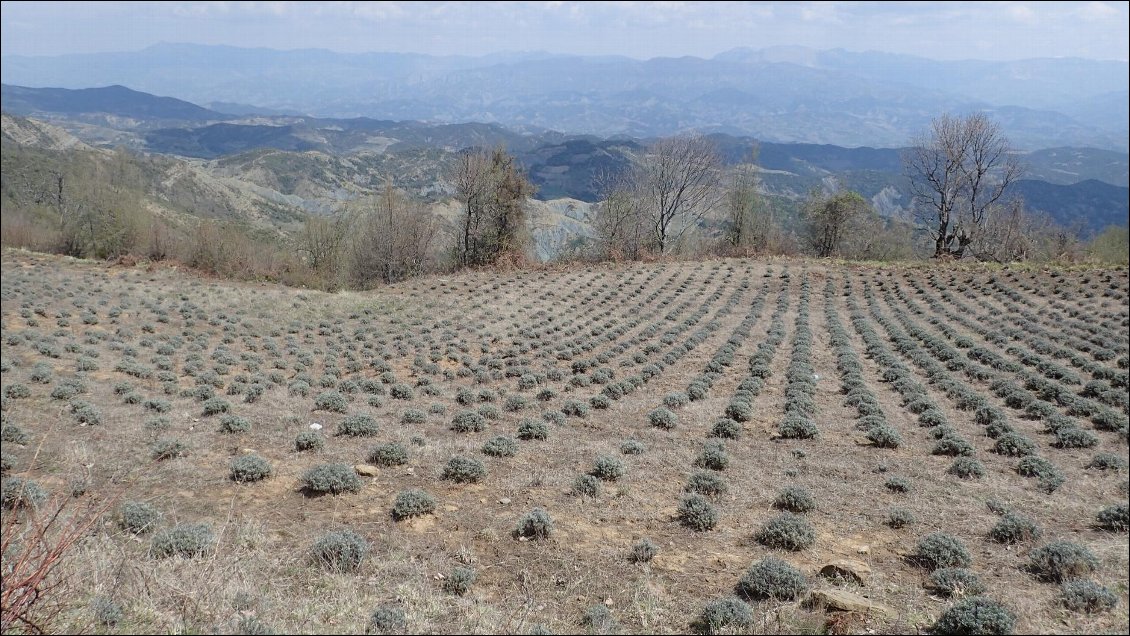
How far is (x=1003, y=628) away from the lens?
4266mm

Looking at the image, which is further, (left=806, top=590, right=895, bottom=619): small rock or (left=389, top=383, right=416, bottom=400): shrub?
(left=389, top=383, right=416, bottom=400): shrub

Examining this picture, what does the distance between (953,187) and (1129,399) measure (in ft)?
115

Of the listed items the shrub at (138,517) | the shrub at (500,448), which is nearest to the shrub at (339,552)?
the shrub at (138,517)

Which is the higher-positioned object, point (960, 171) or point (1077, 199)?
point (1077, 199)

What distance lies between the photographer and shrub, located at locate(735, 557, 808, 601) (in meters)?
5.56

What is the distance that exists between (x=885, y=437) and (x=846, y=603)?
7.39 meters

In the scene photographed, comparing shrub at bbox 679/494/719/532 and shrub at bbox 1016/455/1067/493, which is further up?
shrub at bbox 1016/455/1067/493

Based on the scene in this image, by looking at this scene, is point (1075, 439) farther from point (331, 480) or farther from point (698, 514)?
point (331, 480)

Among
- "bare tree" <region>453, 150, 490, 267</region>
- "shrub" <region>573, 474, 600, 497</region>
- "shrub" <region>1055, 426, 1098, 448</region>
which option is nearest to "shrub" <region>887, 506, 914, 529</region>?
"shrub" <region>573, 474, 600, 497</region>

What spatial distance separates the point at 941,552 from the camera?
6.07 metres

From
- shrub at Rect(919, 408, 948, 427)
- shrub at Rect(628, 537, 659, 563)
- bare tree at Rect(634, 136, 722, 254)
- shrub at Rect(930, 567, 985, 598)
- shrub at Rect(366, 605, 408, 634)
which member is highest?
bare tree at Rect(634, 136, 722, 254)

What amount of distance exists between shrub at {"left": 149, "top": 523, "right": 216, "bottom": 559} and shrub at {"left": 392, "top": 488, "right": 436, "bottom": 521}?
86.2 inches

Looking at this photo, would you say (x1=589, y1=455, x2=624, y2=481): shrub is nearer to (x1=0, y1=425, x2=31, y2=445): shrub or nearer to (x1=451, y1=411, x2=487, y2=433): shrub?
(x1=451, y1=411, x2=487, y2=433): shrub

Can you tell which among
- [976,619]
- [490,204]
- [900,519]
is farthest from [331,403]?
[490,204]
